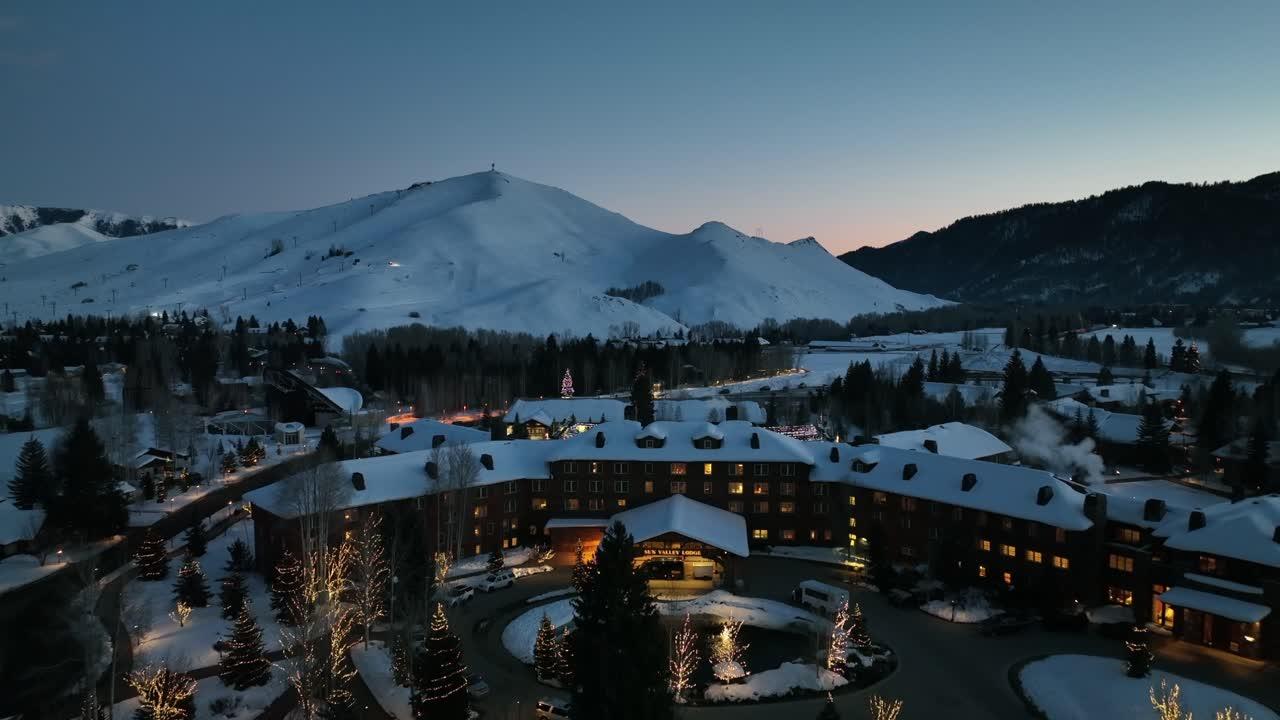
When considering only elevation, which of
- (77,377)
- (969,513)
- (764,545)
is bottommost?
(764,545)

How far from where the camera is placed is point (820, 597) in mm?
35719

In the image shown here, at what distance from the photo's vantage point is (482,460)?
146 ft

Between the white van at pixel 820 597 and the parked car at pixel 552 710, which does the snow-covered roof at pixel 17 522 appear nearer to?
the parked car at pixel 552 710

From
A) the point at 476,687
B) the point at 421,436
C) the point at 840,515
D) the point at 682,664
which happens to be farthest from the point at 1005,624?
the point at 421,436

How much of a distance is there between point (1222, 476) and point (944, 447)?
24.7 metres

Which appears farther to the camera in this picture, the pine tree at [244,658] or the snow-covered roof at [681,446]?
the snow-covered roof at [681,446]

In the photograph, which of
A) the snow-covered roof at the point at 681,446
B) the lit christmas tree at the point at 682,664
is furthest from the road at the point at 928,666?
the snow-covered roof at the point at 681,446

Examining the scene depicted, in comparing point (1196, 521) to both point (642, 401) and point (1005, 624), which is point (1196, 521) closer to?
point (1005, 624)

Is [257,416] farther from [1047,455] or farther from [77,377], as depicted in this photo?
[1047,455]

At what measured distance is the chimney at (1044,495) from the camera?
36.5 meters

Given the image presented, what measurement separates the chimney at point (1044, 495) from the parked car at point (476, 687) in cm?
2694

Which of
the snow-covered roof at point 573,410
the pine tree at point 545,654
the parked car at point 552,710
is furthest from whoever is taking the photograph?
the snow-covered roof at point 573,410

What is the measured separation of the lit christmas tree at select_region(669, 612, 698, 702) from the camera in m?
27.2

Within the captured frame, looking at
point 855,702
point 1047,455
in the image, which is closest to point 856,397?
point 1047,455
